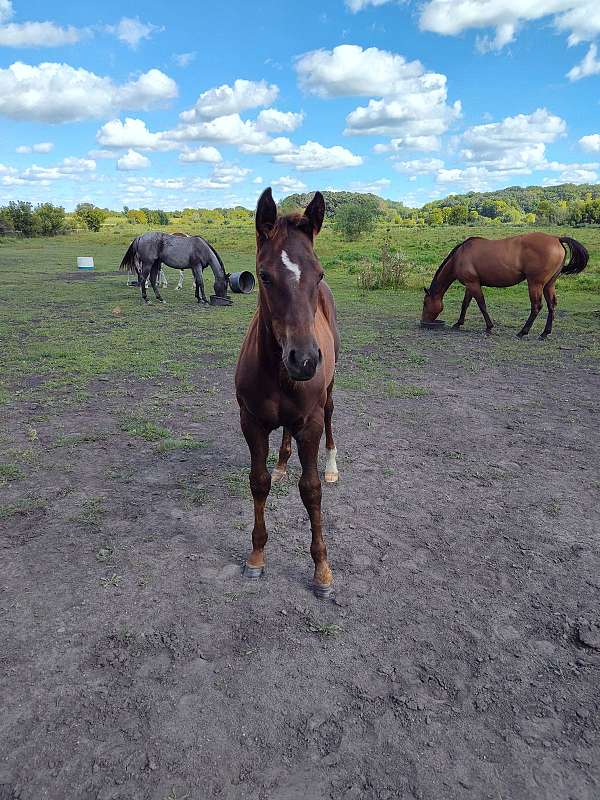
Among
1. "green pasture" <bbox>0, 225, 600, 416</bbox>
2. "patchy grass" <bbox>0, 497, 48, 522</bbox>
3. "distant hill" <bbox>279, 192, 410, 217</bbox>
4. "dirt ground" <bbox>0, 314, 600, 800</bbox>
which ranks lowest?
"dirt ground" <bbox>0, 314, 600, 800</bbox>

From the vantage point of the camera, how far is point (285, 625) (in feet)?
9.31

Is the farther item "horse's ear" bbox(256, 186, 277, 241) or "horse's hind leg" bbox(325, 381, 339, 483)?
"horse's hind leg" bbox(325, 381, 339, 483)

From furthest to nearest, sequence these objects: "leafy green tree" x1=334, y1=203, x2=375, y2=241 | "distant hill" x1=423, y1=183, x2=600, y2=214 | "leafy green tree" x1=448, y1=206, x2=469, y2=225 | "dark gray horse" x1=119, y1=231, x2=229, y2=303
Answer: "distant hill" x1=423, y1=183, x2=600, y2=214
"leafy green tree" x1=448, y1=206, x2=469, y2=225
"leafy green tree" x1=334, y1=203, x2=375, y2=241
"dark gray horse" x1=119, y1=231, x2=229, y2=303

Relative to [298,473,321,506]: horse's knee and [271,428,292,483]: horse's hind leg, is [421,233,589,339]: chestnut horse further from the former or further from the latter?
[298,473,321,506]: horse's knee

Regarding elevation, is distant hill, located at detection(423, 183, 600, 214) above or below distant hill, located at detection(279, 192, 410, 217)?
above

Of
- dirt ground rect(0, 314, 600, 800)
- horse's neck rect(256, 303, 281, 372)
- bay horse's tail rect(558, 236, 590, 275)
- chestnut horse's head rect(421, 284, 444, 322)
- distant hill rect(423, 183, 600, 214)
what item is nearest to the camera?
dirt ground rect(0, 314, 600, 800)

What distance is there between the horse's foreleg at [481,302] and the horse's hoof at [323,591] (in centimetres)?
864

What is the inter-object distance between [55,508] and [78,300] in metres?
11.6

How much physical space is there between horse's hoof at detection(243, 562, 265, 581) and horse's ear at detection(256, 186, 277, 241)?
2.05 meters

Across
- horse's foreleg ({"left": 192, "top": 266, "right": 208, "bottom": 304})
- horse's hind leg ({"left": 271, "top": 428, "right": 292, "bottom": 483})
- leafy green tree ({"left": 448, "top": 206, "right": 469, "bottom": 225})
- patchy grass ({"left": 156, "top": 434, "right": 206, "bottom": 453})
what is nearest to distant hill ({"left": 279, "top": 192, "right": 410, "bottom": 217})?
horse's hind leg ({"left": 271, "top": 428, "right": 292, "bottom": 483})

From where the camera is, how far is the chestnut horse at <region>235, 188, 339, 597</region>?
2.38m

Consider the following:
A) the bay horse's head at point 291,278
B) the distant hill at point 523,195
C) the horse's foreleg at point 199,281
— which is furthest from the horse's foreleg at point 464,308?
the distant hill at point 523,195

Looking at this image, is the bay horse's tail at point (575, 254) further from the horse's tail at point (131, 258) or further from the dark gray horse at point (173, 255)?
the horse's tail at point (131, 258)

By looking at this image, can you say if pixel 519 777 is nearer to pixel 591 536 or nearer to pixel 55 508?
pixel 591 536
